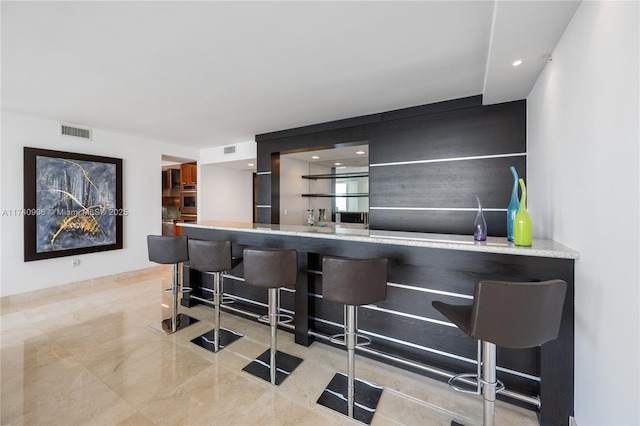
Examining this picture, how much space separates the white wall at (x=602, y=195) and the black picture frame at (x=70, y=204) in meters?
5.69

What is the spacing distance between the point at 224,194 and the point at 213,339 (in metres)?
4.35

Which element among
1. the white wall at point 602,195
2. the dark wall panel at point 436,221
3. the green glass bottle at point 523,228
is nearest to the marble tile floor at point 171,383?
the white wall at point 602,195

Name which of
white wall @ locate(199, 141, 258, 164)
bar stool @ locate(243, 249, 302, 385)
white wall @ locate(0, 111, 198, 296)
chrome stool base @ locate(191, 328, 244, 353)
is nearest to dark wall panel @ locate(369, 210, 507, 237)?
bar stool @ locate(243, 249, 302, 385)

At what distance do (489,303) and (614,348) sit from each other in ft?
1.58

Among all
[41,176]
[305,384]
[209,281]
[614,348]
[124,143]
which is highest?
[124,143]

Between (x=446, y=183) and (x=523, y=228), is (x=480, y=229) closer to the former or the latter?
(x=523, y=228)

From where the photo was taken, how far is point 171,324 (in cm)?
294

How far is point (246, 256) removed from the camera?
2.11 m

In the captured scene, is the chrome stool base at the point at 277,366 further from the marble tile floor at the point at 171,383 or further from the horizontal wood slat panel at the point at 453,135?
the horizontal wood slat panel at the point at 453,135

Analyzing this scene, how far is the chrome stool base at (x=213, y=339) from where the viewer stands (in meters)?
2.54

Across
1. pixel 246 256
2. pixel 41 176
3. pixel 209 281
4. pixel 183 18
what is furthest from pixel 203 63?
pixel 41 176

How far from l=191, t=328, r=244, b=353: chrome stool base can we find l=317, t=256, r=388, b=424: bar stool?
1.17m

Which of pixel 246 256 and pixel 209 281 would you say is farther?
pixel 209 281

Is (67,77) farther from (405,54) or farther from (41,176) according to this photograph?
(405,54)
